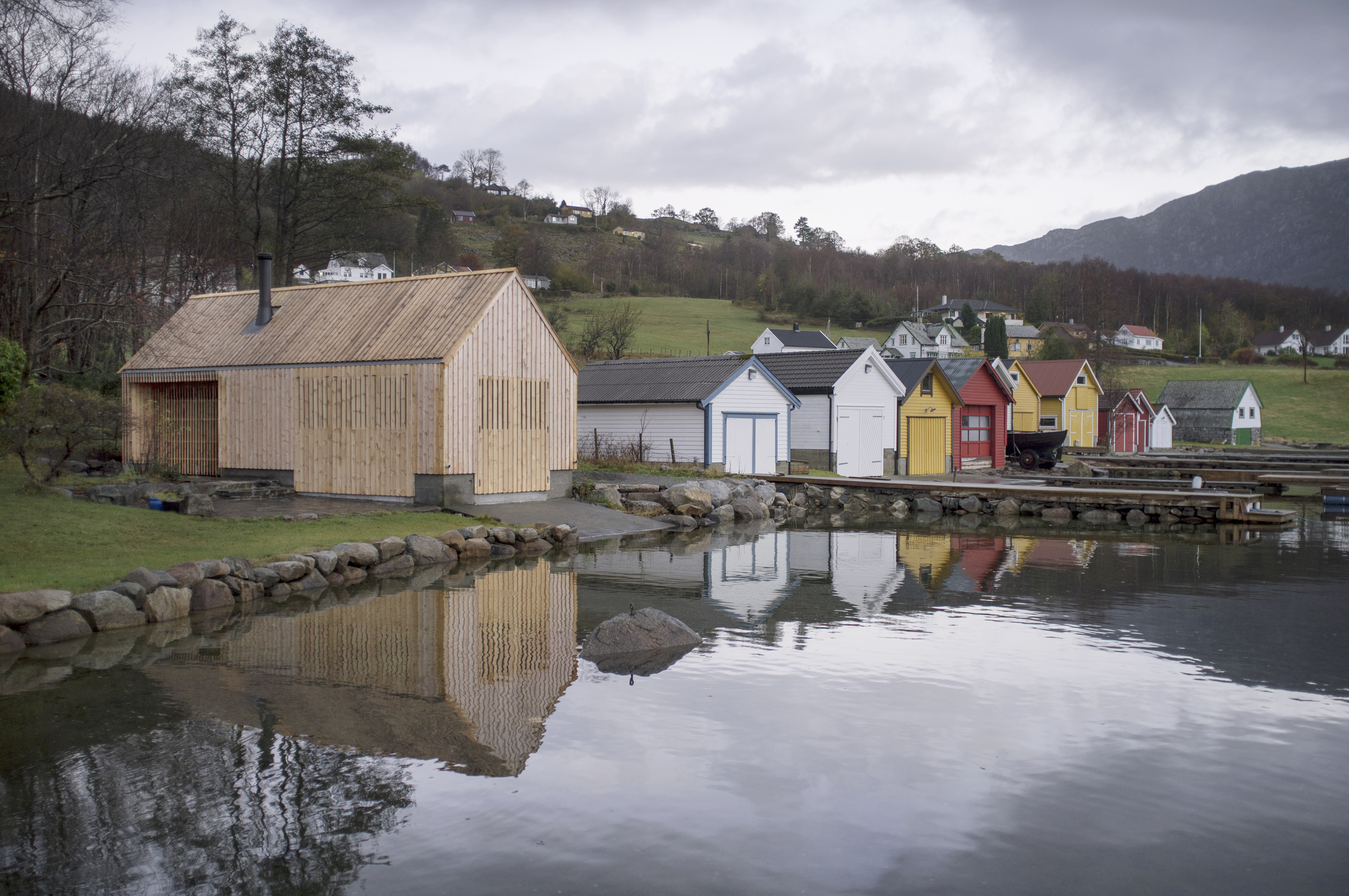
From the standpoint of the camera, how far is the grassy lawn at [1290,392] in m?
76.4

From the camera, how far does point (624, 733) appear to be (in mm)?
7938

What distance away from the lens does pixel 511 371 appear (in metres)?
22.3

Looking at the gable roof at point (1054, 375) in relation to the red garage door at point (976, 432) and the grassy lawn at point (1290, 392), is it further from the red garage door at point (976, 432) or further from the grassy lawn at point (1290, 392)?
the grassy lawn at point (1290, 392)

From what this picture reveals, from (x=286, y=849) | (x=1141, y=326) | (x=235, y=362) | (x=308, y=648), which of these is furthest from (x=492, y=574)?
(x=1141, y=326)

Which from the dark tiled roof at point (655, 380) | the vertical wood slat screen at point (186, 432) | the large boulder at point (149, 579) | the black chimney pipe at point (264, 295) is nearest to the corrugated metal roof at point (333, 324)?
the black chimney pipe at point (264, 295)

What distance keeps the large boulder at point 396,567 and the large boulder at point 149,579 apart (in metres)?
3.43

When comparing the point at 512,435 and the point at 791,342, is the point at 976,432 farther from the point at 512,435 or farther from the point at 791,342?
the point at 791,342

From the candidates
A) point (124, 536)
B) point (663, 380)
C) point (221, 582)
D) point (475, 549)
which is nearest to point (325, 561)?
point (221, 582)

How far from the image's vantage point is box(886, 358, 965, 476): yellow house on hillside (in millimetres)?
38000

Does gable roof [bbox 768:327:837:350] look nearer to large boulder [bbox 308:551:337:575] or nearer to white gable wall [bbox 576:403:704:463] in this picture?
white gable wall [bbox 576:403:704:463]

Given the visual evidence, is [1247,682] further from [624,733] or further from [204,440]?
[204,440]

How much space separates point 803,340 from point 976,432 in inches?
1514

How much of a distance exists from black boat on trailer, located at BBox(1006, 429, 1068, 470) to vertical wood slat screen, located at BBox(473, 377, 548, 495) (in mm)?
27588

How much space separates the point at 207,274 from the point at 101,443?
1514 centimetres
